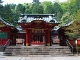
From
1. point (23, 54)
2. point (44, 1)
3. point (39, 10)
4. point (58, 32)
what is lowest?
point (23, 54)

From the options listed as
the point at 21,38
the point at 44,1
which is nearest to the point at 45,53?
the point at 21,38

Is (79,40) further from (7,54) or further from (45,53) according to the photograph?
(7,54)

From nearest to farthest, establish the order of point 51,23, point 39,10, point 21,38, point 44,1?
point 51,23
point 21,38
point 39,10
point 44,1

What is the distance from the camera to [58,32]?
3519cm

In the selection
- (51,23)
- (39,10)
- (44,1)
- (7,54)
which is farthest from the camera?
(44,1)

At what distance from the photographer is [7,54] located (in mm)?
24391

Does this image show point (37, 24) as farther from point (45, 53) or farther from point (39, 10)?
point (39, 10)

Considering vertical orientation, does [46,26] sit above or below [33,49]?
above

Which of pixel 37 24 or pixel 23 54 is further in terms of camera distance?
pixel 37 24

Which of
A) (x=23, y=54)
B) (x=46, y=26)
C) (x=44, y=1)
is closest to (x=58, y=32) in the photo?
(x=46, y=26)

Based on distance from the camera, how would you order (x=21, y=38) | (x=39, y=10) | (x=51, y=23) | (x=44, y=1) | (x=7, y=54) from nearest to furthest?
(x=7, y=54), (x=51, y=23), (x=21, y=38), (x=39, y=10), (x=44, y=1)

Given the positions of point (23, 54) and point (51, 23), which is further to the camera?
point (51, 23)

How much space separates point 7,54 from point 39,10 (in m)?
51.2

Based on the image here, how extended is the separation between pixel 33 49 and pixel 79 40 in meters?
7.74
